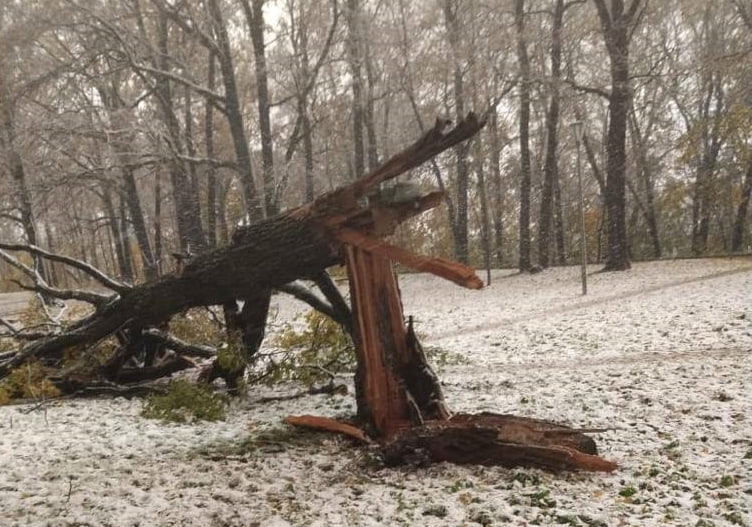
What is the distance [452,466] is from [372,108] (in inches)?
623

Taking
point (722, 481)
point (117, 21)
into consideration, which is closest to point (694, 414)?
point (722, 481)

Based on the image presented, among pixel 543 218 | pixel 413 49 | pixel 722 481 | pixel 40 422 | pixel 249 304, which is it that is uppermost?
pixel 413 49

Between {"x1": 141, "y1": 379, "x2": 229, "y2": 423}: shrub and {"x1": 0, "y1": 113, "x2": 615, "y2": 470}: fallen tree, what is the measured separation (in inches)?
23.2

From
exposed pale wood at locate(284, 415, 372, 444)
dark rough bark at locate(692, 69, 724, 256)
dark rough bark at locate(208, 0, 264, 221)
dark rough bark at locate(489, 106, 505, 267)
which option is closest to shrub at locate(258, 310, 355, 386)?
exposed pale wood at locate(284, 415, 372, 444)

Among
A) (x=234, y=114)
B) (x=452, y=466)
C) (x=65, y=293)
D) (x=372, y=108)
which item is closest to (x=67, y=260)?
(x=65, y=293)

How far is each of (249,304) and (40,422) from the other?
1.99m

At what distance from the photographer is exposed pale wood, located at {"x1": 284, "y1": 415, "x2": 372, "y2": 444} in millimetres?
3803

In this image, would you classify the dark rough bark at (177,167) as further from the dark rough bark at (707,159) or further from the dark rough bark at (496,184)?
the dark rough bark at (707,159)

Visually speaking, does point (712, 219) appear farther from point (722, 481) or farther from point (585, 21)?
point (722, 481)

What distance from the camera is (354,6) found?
14.2m

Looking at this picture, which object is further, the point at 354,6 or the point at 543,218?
the point at 543,218

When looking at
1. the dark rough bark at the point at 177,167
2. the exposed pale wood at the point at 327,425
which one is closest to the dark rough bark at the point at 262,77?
the dark rough bark at the point at 177,167

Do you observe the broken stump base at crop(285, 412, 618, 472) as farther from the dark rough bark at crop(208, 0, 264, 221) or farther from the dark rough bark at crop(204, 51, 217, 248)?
the dark rough bark at crop(204, 51, 217, 248)

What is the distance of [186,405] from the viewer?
180 inches
